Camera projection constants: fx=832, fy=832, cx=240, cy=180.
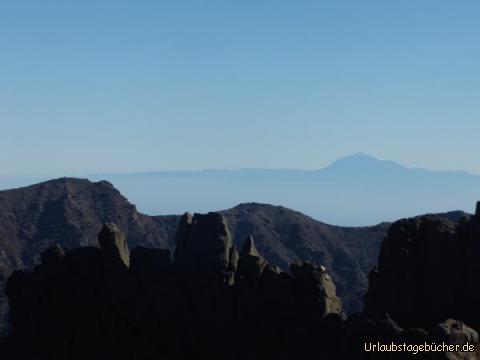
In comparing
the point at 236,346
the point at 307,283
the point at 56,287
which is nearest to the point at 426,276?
the point at 307,283

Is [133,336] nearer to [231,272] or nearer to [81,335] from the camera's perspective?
[81,335]

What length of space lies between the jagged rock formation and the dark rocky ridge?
284 inches

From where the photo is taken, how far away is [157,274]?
101438mm

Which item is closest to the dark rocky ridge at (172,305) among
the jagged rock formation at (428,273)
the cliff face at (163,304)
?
the cliff face at (163,304)

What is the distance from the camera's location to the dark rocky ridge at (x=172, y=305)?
305 feet

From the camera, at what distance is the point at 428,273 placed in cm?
9581

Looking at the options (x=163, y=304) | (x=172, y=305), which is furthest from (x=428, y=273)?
(x=163, y=304)

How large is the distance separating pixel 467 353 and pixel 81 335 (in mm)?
49652

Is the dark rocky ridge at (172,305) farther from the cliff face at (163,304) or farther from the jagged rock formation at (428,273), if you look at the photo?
the jagged rock formation at (428,273)

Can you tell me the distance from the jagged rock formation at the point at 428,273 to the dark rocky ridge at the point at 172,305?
722cm

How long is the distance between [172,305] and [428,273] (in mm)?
30319

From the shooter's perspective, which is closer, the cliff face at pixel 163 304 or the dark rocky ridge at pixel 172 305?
the dark rocky ridge at pixel 172 305

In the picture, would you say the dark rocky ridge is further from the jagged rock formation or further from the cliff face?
the jagged rock formation

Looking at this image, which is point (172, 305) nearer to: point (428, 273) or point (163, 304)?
point (163, 304)
